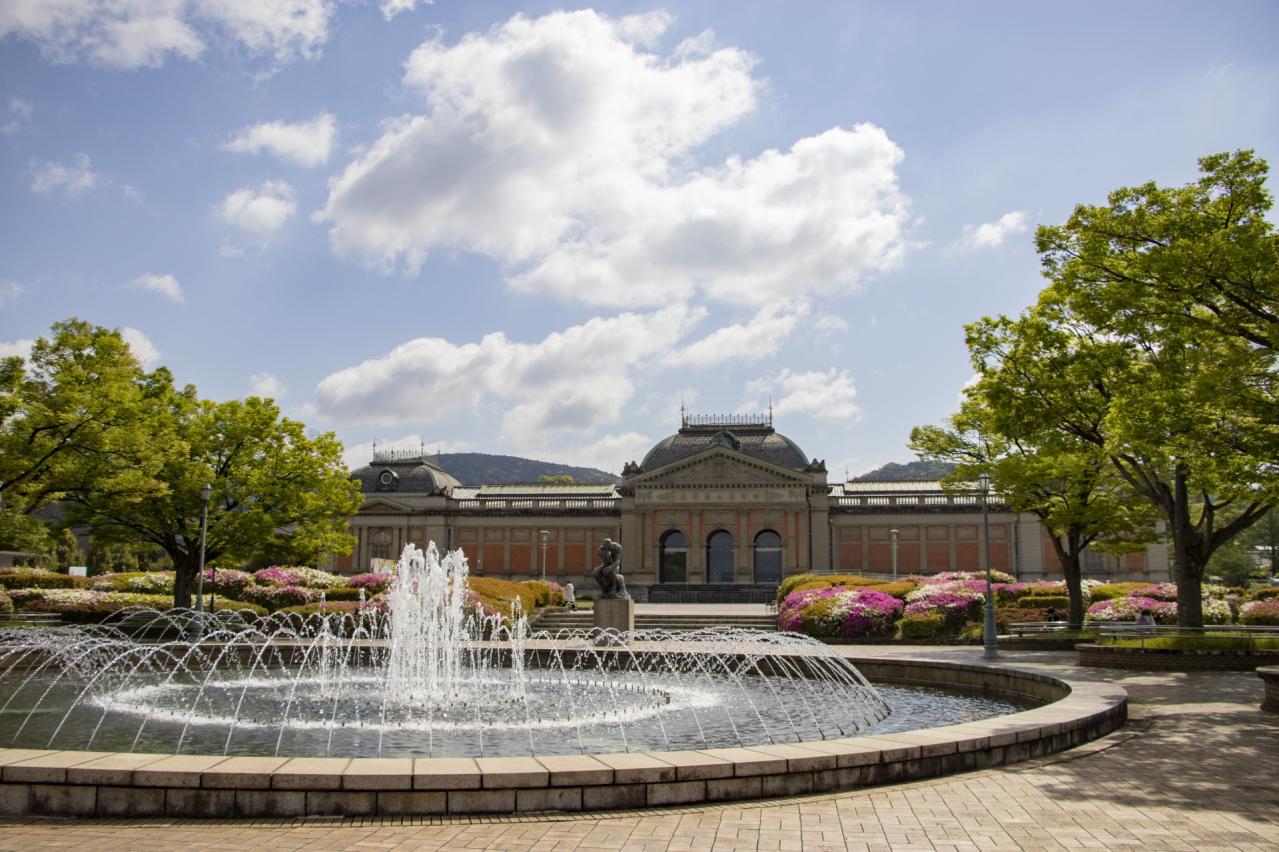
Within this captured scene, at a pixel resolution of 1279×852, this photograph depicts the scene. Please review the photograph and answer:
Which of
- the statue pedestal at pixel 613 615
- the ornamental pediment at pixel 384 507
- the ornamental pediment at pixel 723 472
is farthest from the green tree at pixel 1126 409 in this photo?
the ornamental pediment at pixel 384 507

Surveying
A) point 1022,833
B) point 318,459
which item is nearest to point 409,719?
point 1022,833

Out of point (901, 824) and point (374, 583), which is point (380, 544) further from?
point (901, 824)

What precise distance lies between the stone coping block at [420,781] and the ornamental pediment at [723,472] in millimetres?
56058

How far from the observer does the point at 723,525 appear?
64.7 metres

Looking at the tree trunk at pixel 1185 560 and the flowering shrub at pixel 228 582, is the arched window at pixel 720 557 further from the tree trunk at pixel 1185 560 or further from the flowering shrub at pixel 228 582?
the tree trunk at pixel 1185 560

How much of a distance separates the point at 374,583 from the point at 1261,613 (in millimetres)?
29509

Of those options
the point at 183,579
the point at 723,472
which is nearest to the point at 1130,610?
the point at 183,579

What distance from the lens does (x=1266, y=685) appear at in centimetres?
1366

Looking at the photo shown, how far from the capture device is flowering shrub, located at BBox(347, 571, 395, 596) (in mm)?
35375

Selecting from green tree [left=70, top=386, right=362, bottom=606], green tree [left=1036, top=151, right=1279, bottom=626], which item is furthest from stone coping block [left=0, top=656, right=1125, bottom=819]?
green tree [left=70, top=386, right=362, bottom=606]

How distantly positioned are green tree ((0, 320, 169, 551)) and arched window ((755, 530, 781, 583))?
43.9 meters

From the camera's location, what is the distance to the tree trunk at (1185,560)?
2208cm

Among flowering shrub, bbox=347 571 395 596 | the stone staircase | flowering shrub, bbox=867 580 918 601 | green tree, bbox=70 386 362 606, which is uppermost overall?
green tree, bbox=70 386 362 606

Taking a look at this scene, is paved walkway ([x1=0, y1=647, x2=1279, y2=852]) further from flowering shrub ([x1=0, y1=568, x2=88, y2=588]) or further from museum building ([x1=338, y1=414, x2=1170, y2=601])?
museum building ([x1=338, y1=414, x2=1170, y2=601])
